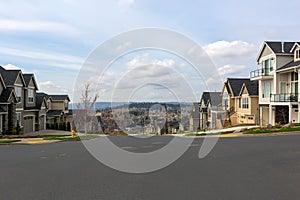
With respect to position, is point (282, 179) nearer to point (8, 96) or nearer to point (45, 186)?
point (45, 186)

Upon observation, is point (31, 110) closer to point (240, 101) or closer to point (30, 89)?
point (30, 89)

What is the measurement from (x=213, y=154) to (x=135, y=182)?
5166mm

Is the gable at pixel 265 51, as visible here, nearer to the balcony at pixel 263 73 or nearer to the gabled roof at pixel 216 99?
the balcony at pixel 263 73

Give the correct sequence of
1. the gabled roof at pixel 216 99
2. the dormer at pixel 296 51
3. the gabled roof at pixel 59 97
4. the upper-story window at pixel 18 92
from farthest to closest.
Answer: the gabled roof at pixel 216 99, the gabled roof at pixel 59 97, the upper-story window at pixel 18 92, the dormer at pixel 296 51

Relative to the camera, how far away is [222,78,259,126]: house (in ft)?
131

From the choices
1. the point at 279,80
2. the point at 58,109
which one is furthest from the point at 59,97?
the point at 279,80

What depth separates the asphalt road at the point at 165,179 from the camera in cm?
645

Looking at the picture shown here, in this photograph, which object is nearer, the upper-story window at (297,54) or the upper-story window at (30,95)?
the upper-story window at (297,54)

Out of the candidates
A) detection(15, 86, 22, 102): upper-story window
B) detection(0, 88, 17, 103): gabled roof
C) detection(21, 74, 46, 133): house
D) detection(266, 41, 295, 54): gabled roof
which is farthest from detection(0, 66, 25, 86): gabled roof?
detection(266, 41, 295, 54): gabled roof

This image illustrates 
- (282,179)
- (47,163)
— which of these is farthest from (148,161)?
(282,179)

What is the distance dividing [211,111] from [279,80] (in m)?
19.5

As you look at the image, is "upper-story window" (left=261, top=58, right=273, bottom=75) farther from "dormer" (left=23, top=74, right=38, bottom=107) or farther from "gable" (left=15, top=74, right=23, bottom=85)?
"dormer" (left=23, top=74, right=38, bottom=107)

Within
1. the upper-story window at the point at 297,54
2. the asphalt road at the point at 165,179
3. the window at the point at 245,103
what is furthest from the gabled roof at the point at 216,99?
the asphalt road at the point at 165,179

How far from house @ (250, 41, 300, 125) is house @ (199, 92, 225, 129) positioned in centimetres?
1180
